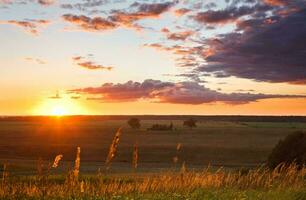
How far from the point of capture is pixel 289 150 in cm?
3512

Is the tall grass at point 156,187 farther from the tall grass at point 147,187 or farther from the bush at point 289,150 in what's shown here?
the bush at point 289,150

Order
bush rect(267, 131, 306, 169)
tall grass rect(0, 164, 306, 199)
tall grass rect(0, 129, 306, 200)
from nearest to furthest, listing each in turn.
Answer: tall grass rect(0, 129, 306, 200) → tall grass rect(0, 164, 306, 199) → bush rect(267, 131, 306, 169)

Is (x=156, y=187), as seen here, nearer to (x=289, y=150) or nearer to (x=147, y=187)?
(x=147, y=187)

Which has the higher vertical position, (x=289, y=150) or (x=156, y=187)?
(x=156, y=187)


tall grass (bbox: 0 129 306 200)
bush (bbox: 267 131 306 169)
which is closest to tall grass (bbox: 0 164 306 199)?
tall grass (bbox: 0 129 306 200)

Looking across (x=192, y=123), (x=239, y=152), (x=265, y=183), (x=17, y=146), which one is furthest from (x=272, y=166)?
(x=192, y=123)

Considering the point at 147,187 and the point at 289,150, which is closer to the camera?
the point at 147,187

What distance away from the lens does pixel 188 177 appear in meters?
16.4

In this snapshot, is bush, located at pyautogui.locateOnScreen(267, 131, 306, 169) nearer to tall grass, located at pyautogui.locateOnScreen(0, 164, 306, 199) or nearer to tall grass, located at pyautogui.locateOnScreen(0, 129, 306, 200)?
tall grass, located at pyautogui.locateOnScreen(0, 164, 306, 199)

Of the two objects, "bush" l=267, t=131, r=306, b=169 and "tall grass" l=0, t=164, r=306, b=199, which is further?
"bush" l=267, t=131, r=306, b=169

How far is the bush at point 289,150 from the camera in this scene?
34562 mm

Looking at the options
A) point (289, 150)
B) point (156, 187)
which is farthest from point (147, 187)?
point (289, 150)

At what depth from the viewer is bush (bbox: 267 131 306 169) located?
1361 inches

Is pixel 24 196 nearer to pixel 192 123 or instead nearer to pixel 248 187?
pixel 248 187
